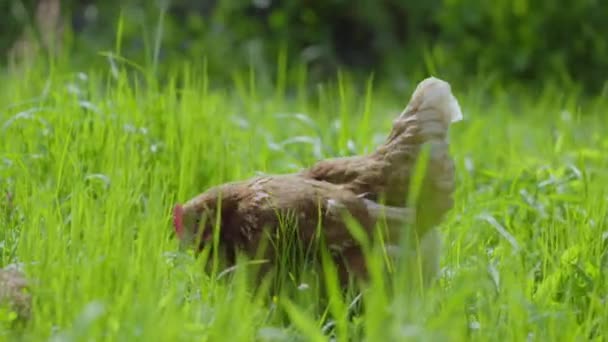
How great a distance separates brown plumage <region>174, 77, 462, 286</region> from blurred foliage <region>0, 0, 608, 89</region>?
155 inches

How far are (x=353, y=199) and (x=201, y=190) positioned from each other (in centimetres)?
94

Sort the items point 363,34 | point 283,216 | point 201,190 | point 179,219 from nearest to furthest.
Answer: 1. point 283,216
2. point 179,219
3. point 201,190
4. point 363,34

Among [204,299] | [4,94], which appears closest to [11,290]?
[204,299]

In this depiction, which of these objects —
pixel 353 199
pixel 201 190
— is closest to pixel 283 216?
pixel 353 199

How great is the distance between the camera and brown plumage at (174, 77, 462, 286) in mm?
2814

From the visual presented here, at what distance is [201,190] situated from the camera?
369 cm

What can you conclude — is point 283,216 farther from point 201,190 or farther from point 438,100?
point 201,190

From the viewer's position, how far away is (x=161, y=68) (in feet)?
23.1

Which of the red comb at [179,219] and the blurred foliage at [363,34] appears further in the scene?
the blurred foliage at [363,34]

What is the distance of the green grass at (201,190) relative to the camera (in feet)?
7.84

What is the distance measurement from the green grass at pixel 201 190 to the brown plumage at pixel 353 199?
0.11 m

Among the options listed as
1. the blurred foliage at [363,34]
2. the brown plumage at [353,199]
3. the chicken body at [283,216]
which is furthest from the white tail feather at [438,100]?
the blurred foliage at [363,34]

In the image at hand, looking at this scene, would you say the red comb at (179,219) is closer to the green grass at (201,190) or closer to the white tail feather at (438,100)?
the green grass at (201,190)

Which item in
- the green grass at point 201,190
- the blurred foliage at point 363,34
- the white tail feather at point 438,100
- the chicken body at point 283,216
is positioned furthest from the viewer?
the blurred foliage at point 363,34
